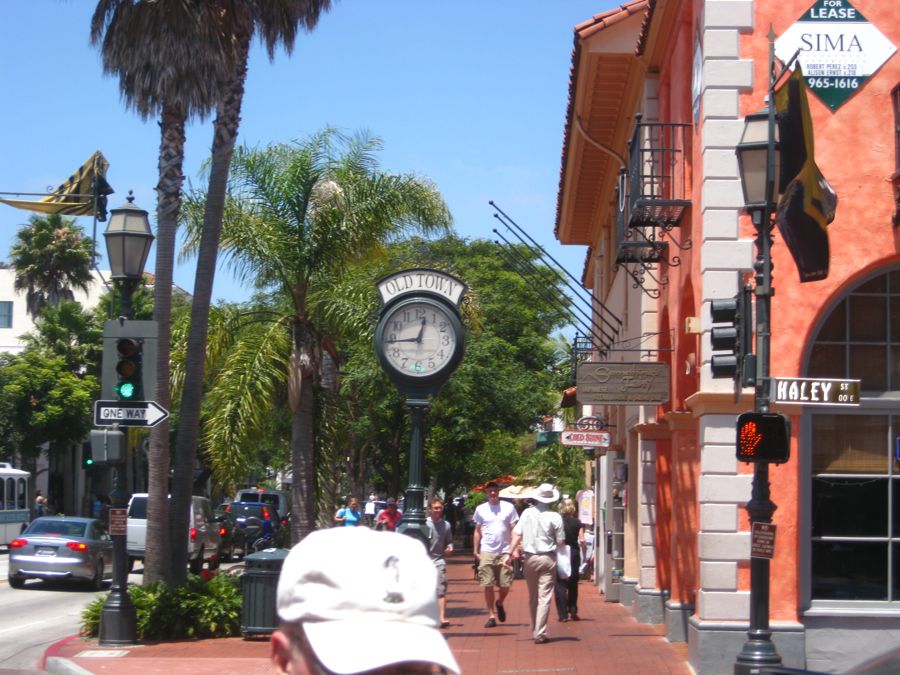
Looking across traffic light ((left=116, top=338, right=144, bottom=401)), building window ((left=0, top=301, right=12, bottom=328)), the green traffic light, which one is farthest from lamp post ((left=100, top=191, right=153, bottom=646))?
building window ((left=0, top=301, right=12, bottom=328))

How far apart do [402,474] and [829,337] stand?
115 feet

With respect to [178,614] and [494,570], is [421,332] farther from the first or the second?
[494,570]

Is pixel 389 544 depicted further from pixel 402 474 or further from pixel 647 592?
pixel 402 474

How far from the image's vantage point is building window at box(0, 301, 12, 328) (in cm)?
6769

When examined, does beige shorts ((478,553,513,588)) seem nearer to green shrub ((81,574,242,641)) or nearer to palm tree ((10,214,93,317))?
green shrub ((81,574,242,641))

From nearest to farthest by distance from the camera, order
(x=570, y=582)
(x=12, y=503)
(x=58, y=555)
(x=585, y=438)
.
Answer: (x=570, y=582) < (x=585, y=438) < (x=58, y=555) < (x=12, y=503)

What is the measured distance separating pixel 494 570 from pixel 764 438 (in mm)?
7514

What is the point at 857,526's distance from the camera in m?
12.8

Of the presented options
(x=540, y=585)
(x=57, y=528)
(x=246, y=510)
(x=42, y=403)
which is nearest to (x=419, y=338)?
(x=540, y=585)

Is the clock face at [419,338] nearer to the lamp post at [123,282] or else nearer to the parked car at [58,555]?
the lamp post at [123,282]

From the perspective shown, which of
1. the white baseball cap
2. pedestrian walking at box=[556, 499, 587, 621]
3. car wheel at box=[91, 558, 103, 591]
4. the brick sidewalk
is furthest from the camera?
car wheel at box=[91, 558, 103, 591]

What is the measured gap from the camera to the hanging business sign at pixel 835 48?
41.5 feet

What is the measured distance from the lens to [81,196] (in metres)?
32.7

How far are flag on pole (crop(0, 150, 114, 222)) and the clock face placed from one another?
16.5 m
